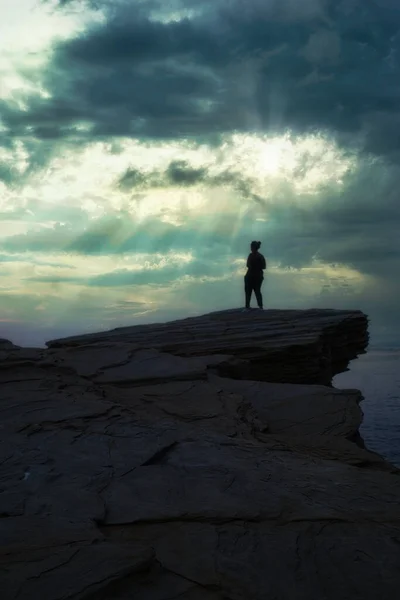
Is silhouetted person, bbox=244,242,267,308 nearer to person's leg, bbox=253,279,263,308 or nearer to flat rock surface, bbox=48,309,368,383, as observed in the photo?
person's leg, bbox=253,279,263,308

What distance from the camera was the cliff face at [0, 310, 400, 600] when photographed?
4.00 meters

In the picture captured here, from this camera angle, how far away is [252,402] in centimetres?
1039

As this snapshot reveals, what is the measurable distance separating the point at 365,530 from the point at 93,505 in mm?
2168

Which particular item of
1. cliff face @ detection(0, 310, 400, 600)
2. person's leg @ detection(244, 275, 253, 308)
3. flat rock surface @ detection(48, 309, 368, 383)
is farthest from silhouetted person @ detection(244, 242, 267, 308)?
cliff face @ detection(0, 310, 400, 600)

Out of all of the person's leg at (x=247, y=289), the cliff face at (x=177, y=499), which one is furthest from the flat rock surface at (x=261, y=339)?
the cliff face at (x=177, y=499)

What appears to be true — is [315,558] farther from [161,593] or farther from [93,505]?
[93,505]

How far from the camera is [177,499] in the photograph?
5.09m

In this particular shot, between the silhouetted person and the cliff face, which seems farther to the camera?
the silhouetted person

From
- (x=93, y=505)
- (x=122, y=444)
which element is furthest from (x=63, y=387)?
(x=93, y=505)

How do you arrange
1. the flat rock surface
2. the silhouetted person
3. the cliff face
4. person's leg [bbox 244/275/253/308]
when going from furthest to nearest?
1. person's leg [bbox 244/275/253/308]
2. the silhouetted person
3. the flat rock surface
4. the cliff face

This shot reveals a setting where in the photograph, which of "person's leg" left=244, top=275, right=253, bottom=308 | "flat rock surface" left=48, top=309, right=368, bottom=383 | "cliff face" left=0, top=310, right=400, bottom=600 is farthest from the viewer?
"person's leg" left=244, top=275, right=253, bottom=308

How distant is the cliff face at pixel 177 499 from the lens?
400 centimetres

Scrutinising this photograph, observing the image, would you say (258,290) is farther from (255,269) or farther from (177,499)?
Answer: (177,499)

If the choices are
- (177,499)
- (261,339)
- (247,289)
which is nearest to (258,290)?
(247,289)
